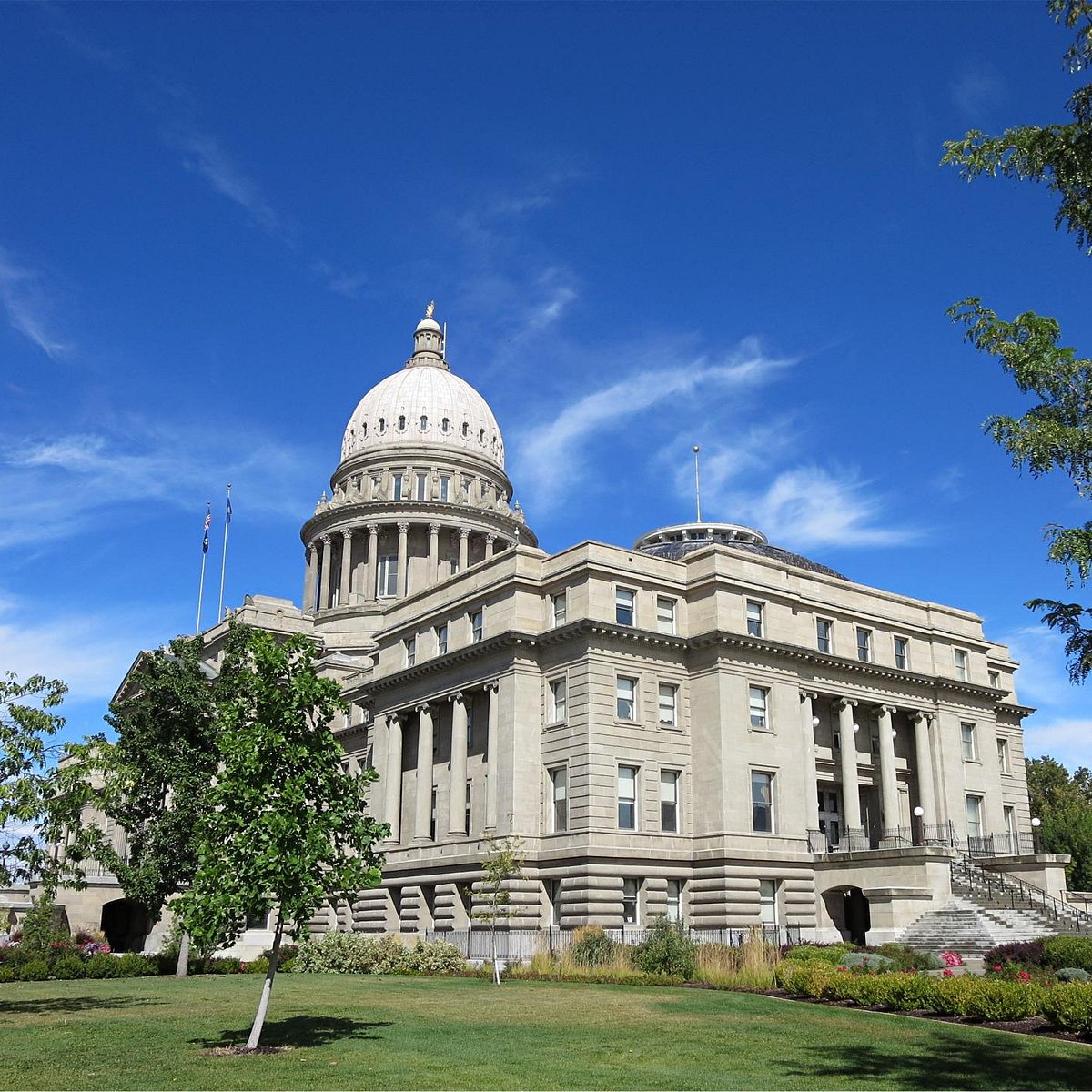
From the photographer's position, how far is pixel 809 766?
2110 inches

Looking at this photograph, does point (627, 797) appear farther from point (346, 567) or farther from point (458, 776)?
point (346, 567)

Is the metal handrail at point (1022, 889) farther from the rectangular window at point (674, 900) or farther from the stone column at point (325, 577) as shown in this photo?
the stone column at point (325, 577)

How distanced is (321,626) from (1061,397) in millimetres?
76296

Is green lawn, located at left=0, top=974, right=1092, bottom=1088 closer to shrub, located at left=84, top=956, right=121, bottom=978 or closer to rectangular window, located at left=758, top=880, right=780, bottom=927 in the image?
shrub, located at left=84, top=956, right=121, bottom=978

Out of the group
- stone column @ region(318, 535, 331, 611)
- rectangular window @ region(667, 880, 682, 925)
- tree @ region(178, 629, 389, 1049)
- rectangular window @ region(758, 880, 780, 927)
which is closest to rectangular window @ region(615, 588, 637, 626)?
rectangular window @ region(667, 880, 682, 925)

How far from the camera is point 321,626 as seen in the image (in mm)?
88875

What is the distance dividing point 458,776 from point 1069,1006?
35.4 metres

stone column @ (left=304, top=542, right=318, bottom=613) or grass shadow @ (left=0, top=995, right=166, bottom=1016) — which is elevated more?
stone column @ (left=304, top=542, right=318, bottom=613)

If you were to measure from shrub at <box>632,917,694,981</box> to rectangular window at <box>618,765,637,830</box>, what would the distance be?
8.54 m

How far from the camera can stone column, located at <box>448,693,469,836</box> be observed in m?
54.8

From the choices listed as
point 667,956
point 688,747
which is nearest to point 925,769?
point 688,747

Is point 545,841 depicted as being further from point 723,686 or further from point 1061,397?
point 1061,397

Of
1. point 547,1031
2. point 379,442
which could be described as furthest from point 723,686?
point 379,442

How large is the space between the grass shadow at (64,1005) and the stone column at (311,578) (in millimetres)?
63664
